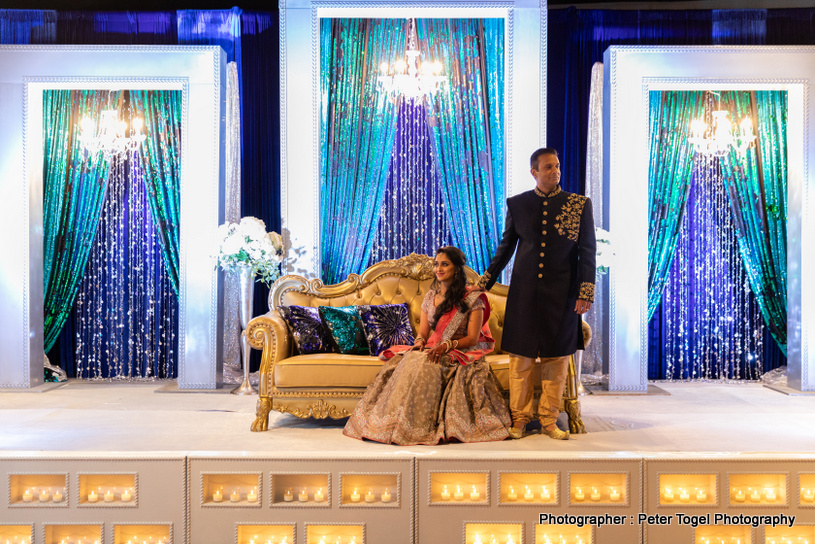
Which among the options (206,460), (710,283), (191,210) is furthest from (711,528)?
(191,210)

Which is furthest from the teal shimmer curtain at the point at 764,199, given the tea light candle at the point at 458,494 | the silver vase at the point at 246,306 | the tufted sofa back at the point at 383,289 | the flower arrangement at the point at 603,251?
the silver vase at the point at 246,306

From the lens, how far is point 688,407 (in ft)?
15.7

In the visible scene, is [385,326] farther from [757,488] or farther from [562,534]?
[757,488]

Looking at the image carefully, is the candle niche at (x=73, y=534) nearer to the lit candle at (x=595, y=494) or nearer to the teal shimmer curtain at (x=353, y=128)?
the lit candle at (x=595, y=494)

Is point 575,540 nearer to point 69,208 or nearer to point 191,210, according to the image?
point 191,210

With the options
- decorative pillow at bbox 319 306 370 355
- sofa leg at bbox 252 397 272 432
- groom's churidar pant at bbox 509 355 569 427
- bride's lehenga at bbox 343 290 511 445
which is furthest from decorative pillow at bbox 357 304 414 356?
groom's churidar pant at bbox 509 355 569 427

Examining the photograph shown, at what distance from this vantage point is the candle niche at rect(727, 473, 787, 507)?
308 centimetres

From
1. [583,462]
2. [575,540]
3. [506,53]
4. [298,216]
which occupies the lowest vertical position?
[575,540]

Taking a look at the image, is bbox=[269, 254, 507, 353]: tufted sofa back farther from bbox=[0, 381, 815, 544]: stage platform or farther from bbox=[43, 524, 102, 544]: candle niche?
bbox=[43, 524, 102, 544]: candle niche

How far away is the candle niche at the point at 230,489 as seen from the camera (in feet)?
10.0

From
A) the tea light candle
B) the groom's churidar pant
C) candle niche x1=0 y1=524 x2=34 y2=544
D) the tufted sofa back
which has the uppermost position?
the tufted sofa back

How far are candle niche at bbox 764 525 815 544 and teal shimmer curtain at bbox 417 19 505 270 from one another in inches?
123

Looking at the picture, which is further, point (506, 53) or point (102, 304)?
point (102, 304)

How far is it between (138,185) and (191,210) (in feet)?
3.05
